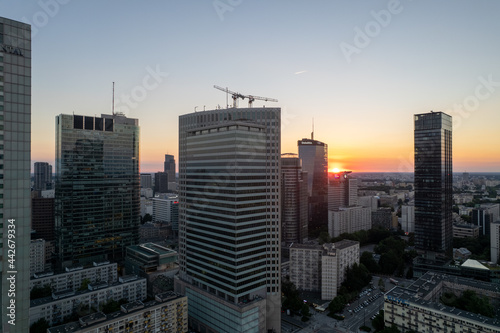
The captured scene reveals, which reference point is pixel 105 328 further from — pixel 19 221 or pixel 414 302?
pixel 414 302

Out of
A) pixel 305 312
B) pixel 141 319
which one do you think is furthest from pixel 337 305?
pixel 141 319

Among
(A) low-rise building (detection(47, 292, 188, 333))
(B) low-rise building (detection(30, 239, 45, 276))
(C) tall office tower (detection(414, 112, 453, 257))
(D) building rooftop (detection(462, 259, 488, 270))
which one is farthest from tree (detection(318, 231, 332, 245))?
(B) low-rise building (detection(30, 239, 45, 276))

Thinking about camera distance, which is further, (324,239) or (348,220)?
(348,220)

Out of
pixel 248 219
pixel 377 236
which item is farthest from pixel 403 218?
pixel 248 219

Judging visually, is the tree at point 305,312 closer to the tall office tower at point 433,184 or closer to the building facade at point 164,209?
the tall office tower at point 433,184

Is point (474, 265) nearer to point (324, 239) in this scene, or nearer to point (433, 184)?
point (433, 184)

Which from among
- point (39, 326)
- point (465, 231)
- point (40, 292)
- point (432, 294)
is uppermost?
point (465, 231)
